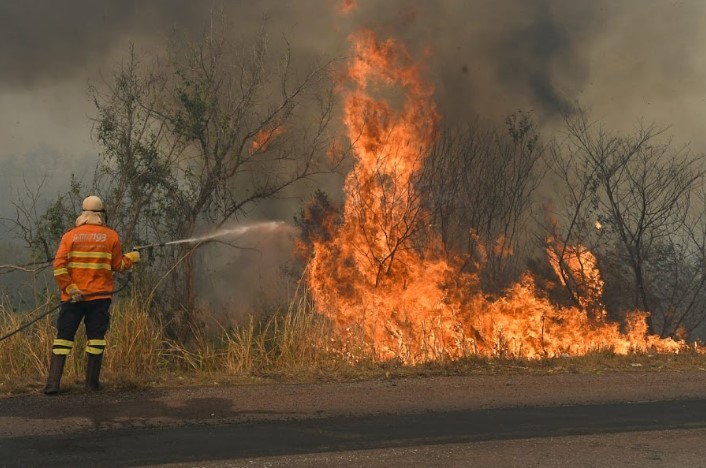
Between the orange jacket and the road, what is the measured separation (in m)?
1.02

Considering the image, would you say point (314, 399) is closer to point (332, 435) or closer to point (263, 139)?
point (332, 435)

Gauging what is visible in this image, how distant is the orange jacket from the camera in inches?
265

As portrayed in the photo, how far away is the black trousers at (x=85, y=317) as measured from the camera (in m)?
6.74

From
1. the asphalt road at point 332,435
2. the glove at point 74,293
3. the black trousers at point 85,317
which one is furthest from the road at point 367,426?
the glove at point 74,293

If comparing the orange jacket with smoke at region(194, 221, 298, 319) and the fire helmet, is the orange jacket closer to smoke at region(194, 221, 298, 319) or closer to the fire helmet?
the fire helmet

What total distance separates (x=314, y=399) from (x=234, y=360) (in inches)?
83.0

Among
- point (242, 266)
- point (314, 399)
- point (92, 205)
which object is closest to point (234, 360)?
point (314, 399)

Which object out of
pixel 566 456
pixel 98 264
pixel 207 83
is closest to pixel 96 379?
pixel 98 264

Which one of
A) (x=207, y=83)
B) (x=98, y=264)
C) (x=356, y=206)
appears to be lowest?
(x=98, y=264)

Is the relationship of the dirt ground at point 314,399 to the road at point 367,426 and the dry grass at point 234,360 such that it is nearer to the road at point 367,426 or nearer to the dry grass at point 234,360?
the road at point 367,426

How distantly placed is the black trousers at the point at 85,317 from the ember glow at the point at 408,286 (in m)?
3.05

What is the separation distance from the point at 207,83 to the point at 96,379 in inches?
334

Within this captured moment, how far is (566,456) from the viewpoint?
486cm

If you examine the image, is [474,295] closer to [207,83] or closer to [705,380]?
[705,380]
